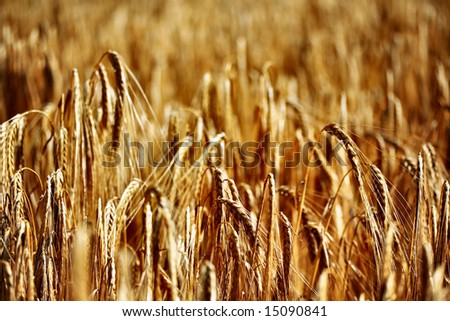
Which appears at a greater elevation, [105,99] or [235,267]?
[105,99]

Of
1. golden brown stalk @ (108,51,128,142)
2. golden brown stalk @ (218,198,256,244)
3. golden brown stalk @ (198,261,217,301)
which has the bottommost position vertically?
golden brown stalk @ (198,261,217,301)

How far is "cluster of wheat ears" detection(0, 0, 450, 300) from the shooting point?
3.05 ft

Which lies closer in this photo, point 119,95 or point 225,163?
point 119,95

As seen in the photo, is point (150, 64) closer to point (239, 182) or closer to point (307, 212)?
point (239, 182)

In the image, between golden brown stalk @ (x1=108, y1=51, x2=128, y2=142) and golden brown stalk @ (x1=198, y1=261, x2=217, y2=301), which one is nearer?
golden brown stalk @ (x1=198, y1=261, x2=217, y2=301)

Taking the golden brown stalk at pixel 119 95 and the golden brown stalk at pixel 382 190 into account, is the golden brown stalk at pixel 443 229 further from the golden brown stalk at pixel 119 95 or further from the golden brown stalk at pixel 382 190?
the golden brown stalk at pixel 119 95

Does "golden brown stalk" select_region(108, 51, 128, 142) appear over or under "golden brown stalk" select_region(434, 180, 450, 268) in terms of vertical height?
over

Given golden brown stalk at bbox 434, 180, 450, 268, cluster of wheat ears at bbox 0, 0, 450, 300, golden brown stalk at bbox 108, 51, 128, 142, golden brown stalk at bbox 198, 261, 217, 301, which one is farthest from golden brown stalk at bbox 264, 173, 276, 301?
golden brown stalk at bbox 108, 51, 128, 142

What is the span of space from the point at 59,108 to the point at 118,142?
0.16 metres

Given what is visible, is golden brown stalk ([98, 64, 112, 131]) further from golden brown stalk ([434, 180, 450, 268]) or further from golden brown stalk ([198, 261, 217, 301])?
golden brown stalk ([434, 180, 450, 268])

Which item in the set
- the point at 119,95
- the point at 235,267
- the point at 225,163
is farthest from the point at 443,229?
the point at 119,95

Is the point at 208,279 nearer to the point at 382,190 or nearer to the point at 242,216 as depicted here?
the point at 242,216

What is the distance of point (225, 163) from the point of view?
1288mm
